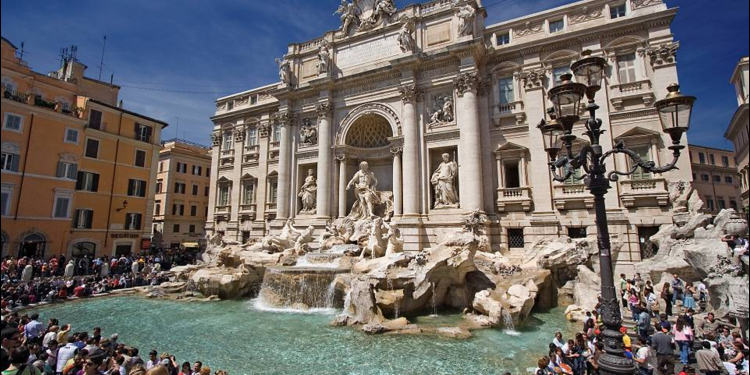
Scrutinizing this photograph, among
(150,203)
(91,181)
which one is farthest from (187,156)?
(91,181)

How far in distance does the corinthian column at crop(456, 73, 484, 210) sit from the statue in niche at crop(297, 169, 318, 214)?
9.88 meters

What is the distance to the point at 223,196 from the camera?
2977 cm

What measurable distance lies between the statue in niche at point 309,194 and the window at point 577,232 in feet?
48.8

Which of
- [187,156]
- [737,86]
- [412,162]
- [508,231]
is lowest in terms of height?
[508,231]

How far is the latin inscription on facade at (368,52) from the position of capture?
23.1m

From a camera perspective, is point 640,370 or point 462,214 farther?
point 462,214

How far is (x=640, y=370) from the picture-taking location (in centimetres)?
686

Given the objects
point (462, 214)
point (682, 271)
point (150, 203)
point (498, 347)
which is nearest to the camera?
point (498, 347)

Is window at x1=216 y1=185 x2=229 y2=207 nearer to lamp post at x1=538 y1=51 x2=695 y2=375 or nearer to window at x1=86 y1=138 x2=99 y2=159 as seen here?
window at x1=86 y1=138 x2=99 y2=159

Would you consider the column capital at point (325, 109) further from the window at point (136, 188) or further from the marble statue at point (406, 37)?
the window at point (136, 188)

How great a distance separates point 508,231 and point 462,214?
257 cm

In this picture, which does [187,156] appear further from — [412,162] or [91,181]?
[412,162]

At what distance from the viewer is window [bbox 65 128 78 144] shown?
761cm

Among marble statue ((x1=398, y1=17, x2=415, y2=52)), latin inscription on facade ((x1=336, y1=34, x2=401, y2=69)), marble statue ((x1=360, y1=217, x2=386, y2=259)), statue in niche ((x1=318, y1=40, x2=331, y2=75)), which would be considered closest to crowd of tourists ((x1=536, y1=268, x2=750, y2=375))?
marble statue ((x1=360, y1=217, x2=386, y2=259))
